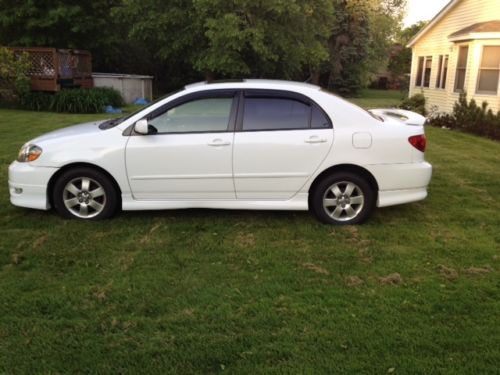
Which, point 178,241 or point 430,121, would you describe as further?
point 430,121

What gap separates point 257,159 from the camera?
215 inches

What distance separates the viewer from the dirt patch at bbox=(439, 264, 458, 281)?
436cm

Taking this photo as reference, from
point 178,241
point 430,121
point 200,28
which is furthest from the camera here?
point 200,28

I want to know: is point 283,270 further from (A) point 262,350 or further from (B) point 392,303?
(A) point 262,350

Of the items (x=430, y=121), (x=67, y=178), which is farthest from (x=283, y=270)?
(x=430, y=121)

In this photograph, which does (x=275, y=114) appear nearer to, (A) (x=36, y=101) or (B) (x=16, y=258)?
(B) (x=16, y=258)

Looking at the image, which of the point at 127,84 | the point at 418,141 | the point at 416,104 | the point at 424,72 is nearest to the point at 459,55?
the point at 416,104

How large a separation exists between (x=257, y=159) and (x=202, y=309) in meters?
2.12

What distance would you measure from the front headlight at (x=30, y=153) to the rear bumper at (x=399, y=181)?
3618 millimetres

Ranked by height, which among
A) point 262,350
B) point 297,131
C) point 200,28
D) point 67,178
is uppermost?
point 200,28

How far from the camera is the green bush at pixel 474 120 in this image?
44.0 feet

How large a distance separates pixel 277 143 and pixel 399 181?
143cm

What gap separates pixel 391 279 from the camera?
169 inches

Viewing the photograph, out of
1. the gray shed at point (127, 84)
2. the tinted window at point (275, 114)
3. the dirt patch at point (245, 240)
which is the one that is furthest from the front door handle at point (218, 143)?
the gray shed at point (127, 84)
